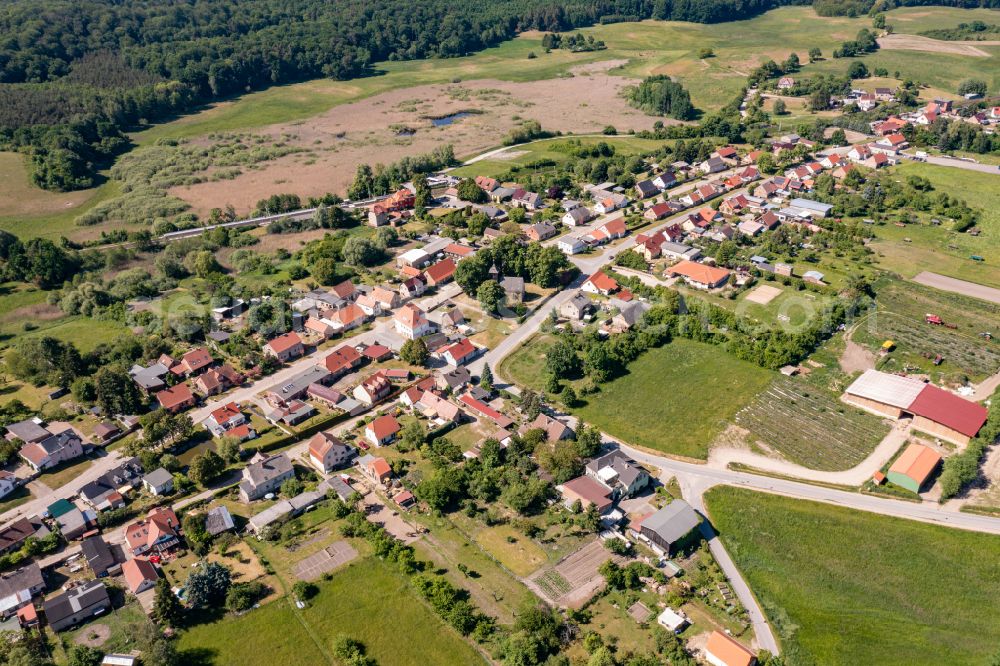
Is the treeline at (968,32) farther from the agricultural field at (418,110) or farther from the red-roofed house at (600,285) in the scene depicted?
the red-roofed house at (600,285)

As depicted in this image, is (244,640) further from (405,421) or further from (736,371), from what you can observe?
(736,371)

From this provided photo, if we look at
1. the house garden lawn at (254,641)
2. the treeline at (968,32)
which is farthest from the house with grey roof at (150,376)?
the treeline at (968,32)

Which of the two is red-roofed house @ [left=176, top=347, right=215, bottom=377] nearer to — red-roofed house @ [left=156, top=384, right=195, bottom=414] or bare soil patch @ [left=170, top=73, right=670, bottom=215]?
red-roofed house @ [left=156, top=384, right=195, bottom=414]

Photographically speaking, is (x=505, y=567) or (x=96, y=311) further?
(x=96, y=311)

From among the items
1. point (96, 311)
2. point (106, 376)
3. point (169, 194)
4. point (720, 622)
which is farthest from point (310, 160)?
point (720, 622)

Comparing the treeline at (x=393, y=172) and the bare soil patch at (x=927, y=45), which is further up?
the bare soil patch at (x=927, y=45)

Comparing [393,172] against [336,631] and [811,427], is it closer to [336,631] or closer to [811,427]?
[811,427]
